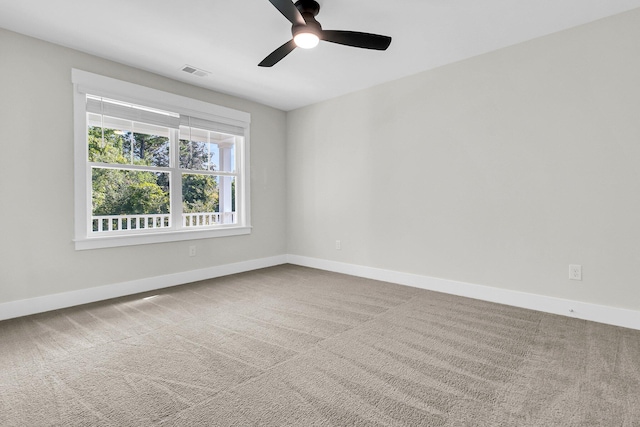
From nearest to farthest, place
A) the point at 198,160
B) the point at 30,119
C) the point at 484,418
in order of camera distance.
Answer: the point at 484,418
the point at 30,119
the point at 198,160

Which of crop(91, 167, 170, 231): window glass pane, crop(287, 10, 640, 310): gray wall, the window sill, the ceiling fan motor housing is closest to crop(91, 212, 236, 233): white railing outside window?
crop(91, 167, 170, 231): window glass pane

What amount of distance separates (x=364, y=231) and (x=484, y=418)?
2885 millimetres

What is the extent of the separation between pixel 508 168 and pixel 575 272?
108 centimetres

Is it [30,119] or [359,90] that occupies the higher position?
[359,90]

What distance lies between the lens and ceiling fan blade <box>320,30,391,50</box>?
2.35m

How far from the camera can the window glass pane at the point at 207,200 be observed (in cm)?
413

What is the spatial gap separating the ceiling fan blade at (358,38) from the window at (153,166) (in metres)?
2.33

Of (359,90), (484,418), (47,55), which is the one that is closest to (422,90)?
(359,90)

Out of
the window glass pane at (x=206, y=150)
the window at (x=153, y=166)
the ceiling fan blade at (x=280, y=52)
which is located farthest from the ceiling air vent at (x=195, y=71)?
the ceiling fan blade at (x=280, y=52)

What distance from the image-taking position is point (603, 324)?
2.58 meters

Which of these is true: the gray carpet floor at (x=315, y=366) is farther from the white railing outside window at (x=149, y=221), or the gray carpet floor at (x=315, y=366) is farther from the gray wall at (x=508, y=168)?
the white railing outside window at (x=149, y=221)

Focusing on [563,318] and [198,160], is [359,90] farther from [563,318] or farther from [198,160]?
[563,318]

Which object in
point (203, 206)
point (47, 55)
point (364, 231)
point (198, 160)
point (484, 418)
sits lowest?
point (484, 418)

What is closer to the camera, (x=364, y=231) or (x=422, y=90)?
(x=422, y=90)
